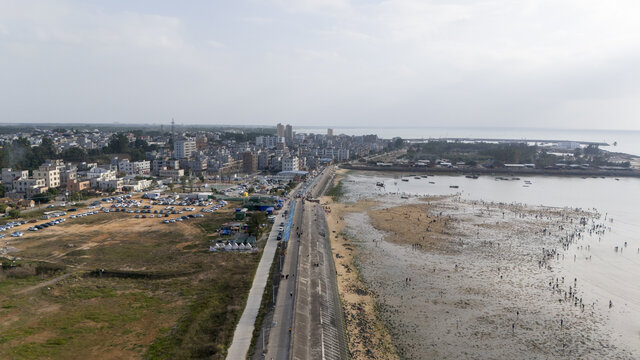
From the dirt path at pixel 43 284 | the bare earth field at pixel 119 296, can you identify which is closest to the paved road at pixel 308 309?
the bare earth field at pixel 119 296

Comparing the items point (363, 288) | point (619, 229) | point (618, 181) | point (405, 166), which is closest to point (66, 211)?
point (363, 288)

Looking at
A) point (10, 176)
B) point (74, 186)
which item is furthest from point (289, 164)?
point (10, 176)

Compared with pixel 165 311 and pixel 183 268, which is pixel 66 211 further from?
pixel 165 311

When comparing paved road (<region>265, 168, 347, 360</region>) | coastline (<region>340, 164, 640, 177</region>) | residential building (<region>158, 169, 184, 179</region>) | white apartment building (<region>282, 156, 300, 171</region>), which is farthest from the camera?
coastline (<region>340, 164, 640, 177</region>)

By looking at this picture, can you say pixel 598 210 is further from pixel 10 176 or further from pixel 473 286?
pixel 10 176

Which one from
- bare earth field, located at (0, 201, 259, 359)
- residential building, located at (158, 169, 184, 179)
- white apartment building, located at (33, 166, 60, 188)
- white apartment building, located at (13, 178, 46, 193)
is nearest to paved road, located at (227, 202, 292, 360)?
bare earth field, located at (0, 201, 259, 359)

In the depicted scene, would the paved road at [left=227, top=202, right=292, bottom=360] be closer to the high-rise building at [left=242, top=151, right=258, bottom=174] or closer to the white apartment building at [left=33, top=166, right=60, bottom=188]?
the white apartment building at [left=33, top=166, right=60, bottom=188]

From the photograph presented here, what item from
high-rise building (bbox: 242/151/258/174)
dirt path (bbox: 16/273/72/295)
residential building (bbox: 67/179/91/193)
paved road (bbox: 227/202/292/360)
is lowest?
dirt path (bbox: 16/273/72/295)

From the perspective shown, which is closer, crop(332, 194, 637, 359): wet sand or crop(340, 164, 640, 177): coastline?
crop(332, 194, 637, 359): wet sand
